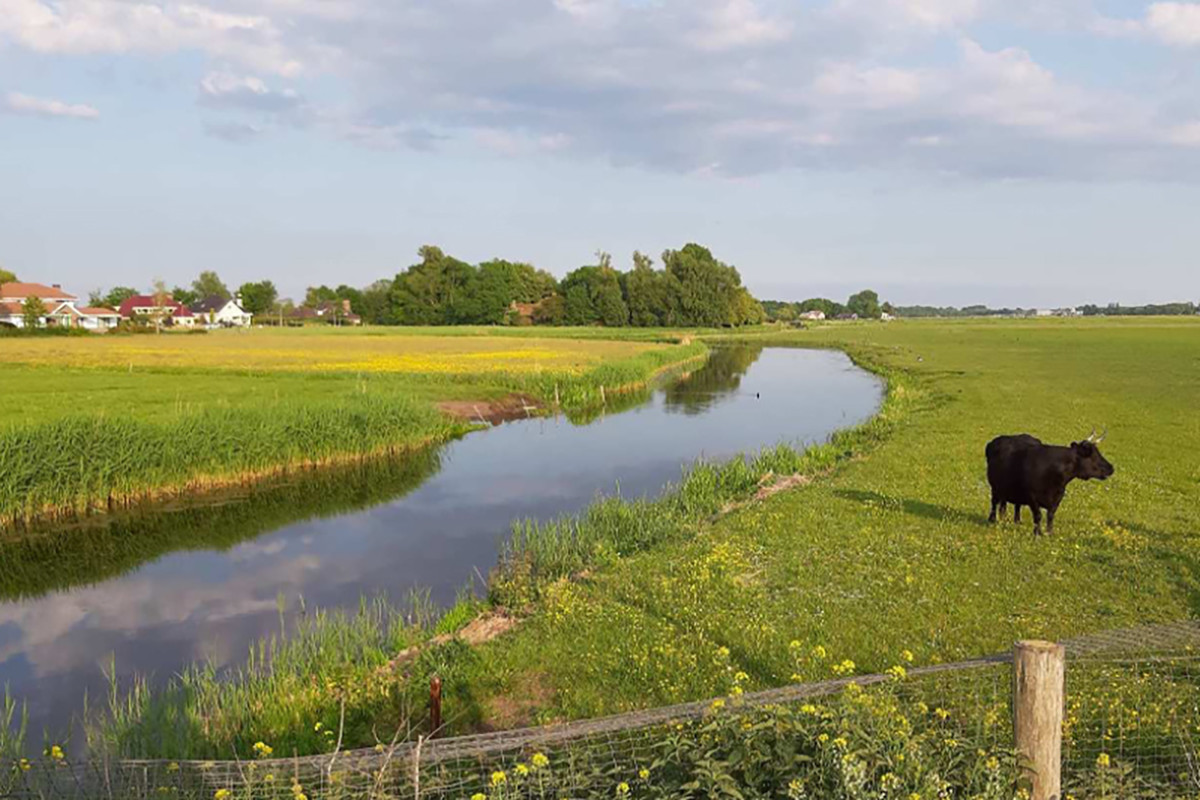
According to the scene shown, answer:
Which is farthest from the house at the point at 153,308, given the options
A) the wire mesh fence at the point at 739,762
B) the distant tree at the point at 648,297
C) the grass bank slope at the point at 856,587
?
the wire mesh fence at the point at 739,762

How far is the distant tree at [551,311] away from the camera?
133 m

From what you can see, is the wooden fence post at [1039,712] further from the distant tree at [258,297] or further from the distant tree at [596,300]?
the distant tree at [258,297]

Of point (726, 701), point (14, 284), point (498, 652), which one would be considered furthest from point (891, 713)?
point (14, 284)

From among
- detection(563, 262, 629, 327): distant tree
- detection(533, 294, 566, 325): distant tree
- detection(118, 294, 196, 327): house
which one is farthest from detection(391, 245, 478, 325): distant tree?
detection(118, 294, 196, 327): house

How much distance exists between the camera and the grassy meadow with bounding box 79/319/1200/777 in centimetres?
778

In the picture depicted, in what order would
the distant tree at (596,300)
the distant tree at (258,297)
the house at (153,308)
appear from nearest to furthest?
the distant tree at (596,300) → the house at (153,308) → the distant tree at (258,297)

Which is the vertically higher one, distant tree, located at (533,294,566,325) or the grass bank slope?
distant tree, located at (533,294,566,325)

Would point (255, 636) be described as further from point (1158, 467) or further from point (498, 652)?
point (1158, 467)

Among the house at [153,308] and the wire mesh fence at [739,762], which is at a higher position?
the house at [153,308]

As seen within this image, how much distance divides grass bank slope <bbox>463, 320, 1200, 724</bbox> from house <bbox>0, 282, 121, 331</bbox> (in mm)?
109205

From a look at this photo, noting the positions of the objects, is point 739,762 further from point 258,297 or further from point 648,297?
point 258,297

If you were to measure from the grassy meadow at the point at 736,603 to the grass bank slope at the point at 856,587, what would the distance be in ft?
0.12

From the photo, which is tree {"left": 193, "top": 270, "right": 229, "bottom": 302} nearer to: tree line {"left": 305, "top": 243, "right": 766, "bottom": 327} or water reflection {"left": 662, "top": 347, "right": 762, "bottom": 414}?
tree line {"left": 305, "top": 243, "right": 766, "bottom": 327}

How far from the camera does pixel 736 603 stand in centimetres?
955
